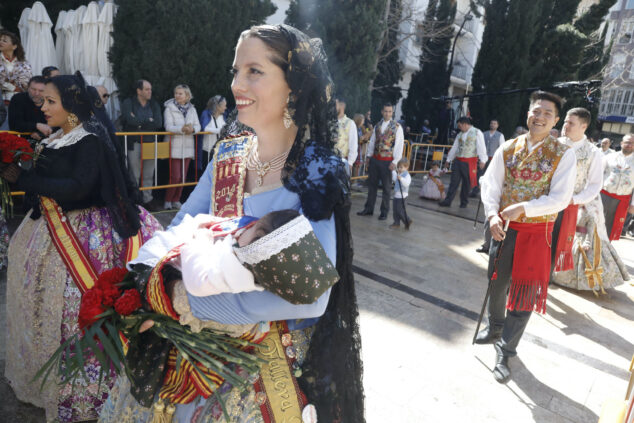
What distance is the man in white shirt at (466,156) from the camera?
355 inches

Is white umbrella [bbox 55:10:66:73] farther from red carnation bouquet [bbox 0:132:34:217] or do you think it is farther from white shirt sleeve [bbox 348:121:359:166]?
red carnation bouquet [bbox 0:132:34:217]

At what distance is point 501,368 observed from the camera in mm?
3268

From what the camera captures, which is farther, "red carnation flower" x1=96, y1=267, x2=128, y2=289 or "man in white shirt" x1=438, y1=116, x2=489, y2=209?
"man in white shirt" x1=438, y1=116, x2=489, y2=209

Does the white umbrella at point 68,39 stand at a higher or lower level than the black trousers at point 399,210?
higher

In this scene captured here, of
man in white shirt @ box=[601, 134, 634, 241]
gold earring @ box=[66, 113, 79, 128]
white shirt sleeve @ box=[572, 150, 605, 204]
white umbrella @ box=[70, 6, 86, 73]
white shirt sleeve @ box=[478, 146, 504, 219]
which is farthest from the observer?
white umbrella @ box=[70, 6, 86, 73]

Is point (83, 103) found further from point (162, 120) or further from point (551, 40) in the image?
point (551, 40)

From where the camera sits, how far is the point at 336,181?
1.36 m

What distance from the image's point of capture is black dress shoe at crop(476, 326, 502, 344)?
375cm

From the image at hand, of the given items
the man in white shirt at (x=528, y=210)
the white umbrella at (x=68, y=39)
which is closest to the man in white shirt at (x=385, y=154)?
the man in white shirt at (x=528, y=210)

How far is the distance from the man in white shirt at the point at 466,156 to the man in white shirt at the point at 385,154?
2.02 metres

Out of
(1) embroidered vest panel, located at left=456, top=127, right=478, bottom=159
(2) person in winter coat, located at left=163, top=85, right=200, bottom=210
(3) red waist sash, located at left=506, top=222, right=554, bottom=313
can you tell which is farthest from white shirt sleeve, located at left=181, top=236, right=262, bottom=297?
(1) embroidered vest panel, located at left=456, top=127, right=478, bottom=159

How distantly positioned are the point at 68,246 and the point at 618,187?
22.5ft

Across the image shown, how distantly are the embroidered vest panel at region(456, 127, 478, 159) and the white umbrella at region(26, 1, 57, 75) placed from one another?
7.87 meters

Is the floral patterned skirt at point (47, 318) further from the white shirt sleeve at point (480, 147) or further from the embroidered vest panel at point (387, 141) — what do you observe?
the white shirt sleeve at point (480, 147)
